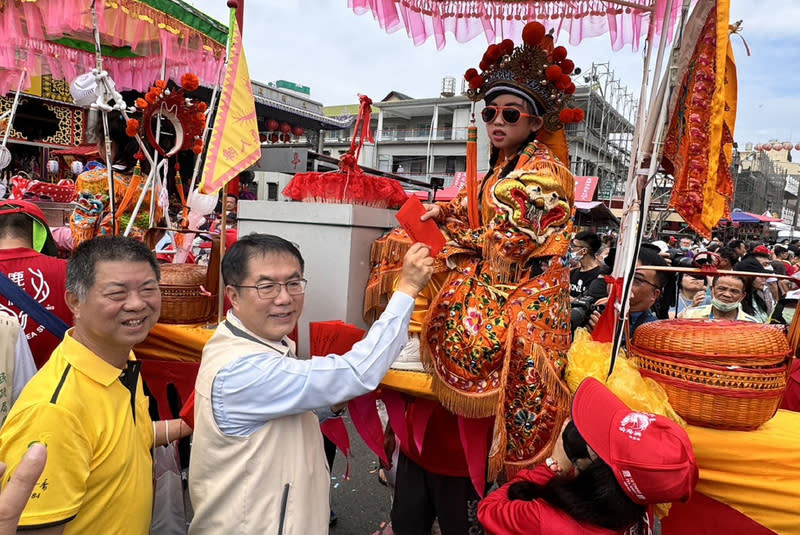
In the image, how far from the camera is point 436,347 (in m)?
1.94

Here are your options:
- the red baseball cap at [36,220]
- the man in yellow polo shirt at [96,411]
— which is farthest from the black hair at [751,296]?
the red baseball cap at [36,220]

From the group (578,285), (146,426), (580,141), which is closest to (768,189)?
(580,141)

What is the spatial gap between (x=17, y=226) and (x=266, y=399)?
179cm

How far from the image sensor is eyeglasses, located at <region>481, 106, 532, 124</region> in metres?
1.94

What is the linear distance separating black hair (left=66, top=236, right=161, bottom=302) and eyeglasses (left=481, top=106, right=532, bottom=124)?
→ 4.59 ft

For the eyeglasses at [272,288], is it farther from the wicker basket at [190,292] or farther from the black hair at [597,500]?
the wicker basket at [190,292]

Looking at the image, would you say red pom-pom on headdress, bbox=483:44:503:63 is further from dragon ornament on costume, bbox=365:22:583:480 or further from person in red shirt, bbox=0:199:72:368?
person in red shirt, bbox=0:199:72:368

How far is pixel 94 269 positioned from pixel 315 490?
2.99 ft

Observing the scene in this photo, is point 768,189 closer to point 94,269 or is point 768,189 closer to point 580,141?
point 580,141

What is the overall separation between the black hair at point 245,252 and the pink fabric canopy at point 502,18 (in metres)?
1.64

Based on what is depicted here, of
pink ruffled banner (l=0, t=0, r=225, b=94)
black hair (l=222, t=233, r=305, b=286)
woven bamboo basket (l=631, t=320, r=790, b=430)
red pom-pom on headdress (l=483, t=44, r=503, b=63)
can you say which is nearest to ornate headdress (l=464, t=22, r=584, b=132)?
red pom-pom on headdress (l=483, t=44, r=503, b=63)

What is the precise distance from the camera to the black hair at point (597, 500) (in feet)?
4.07

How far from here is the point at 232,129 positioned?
199 cm

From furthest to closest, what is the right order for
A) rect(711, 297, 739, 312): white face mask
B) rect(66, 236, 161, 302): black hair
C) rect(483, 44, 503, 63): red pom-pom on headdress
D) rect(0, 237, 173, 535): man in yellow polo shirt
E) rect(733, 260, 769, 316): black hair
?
1. rect(733, 260, 769, 316): black hair
2. rect(711, 297, 739, 312): white face mask
3. rect(483, 44, 503, 63): red pom-pom on headdress
4. rect(66, 236, 161, 302): black hair
5. rect(0, 237, 173, 535): man in yellow polo shirt
